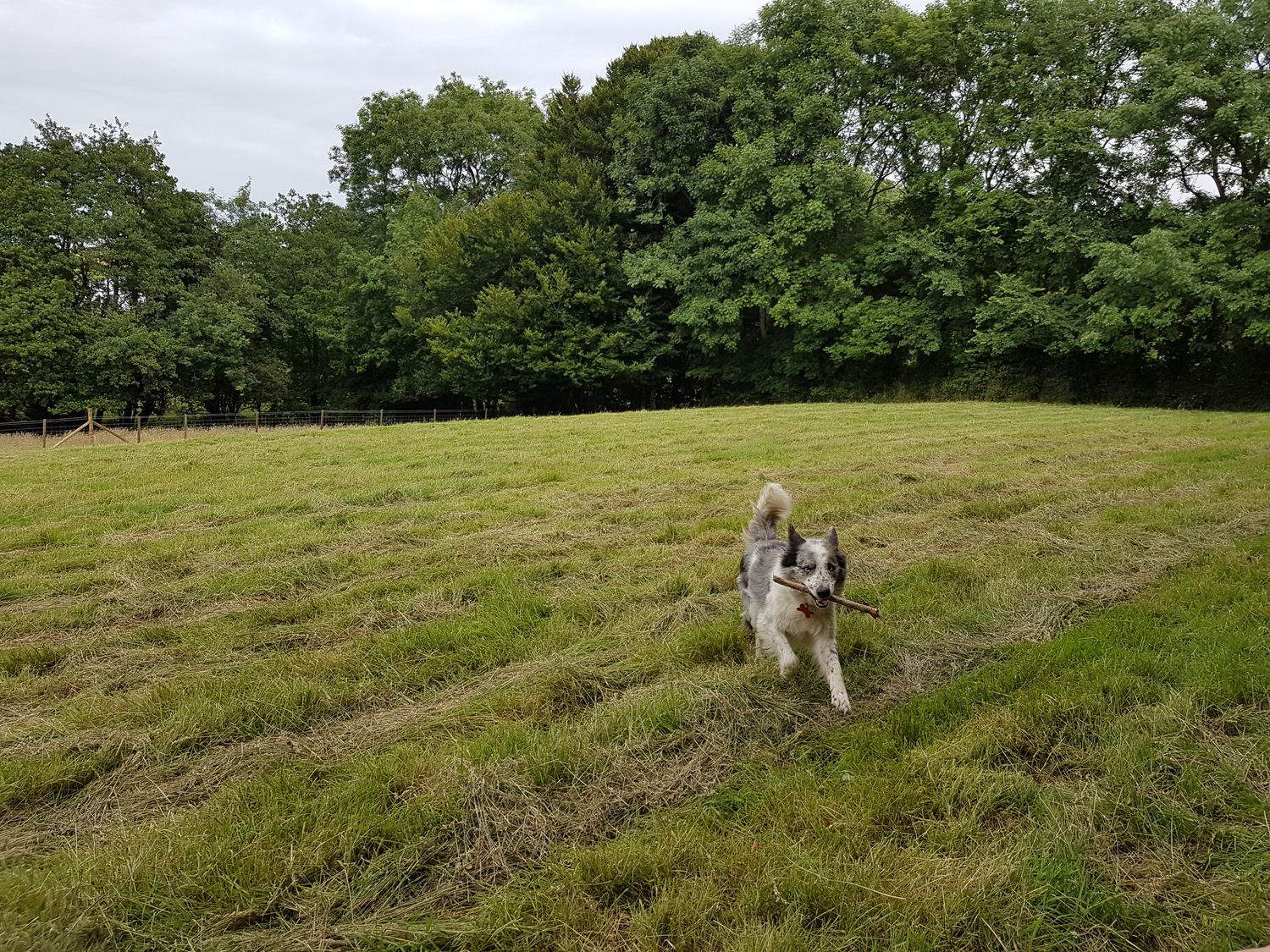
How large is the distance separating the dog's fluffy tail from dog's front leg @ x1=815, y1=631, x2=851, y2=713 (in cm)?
117

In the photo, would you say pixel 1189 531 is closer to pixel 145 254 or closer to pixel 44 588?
pixel 44 588

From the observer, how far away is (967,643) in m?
4.23

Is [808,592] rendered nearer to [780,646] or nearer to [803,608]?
[803,608]

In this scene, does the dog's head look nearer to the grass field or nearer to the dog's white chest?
the dog's white chest

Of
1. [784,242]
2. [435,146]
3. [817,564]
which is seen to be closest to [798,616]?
[817,564]

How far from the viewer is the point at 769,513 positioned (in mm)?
4945

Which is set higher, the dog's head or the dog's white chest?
the dog's head

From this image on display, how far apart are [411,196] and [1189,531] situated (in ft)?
134

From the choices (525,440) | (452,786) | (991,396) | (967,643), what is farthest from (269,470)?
(991,396)

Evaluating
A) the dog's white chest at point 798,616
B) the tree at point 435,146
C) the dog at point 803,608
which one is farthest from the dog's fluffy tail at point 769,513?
the tree at point 435,146

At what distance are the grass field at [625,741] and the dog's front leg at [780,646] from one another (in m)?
0.13

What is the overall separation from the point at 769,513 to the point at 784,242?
26481 millimetres

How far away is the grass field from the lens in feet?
7.11

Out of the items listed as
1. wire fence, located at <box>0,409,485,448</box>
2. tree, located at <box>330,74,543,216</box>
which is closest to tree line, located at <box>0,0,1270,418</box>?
tree, located at <box>330,74,543,216</box>
